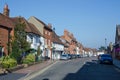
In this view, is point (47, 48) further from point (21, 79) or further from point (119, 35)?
point (21, 79)

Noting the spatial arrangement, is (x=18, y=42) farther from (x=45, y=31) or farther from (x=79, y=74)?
(x=45, y=31)

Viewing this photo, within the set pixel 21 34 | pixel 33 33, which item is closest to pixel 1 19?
pixel 21 34

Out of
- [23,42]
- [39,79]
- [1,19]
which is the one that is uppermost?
[1,19]

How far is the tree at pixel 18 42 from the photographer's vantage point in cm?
3408

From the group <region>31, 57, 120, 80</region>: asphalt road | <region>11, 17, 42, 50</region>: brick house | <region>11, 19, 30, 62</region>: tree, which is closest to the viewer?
<region>31, 57, 120, 80</region>: asphalt road

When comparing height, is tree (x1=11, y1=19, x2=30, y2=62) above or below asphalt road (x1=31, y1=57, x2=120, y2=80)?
above

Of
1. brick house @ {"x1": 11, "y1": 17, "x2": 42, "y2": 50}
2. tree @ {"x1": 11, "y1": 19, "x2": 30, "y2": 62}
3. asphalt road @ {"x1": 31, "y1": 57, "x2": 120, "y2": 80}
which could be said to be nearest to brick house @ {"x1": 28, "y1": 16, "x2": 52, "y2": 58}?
brick house @ {"x1": 11, "y1": 17, "x2": 42, "y2": 50}

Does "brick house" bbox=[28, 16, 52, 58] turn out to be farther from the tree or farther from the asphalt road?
the asphalt road

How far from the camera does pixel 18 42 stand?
1358 inches

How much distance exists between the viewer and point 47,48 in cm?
7012

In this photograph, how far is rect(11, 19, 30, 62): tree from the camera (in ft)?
112

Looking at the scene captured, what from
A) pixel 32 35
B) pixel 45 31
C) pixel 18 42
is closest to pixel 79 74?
pixel 18 42

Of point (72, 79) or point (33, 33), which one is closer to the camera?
point (72, 79)

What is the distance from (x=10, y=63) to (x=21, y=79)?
8.54 metres
